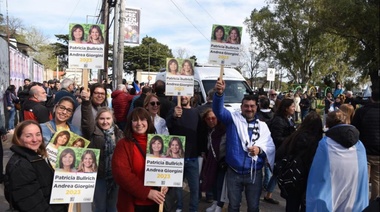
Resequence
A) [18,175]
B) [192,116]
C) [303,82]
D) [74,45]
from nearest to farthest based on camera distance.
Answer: [18,175] → [74,45] → [192,116] → [303,82]

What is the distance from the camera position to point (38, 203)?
109 inches

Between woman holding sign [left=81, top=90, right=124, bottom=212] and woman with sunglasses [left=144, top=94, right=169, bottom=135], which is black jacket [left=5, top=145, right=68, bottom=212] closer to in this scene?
woman holding sign [left=81, top=90, right=124, bottom=212]

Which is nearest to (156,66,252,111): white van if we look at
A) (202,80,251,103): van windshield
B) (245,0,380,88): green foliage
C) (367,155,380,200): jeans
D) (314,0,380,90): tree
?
(202,80,251,103): van windshield

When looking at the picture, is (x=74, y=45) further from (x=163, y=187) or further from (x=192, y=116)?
(x=163, y=187)

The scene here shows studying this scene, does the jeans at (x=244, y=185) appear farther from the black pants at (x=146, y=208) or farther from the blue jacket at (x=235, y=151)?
the black pants at (x=146, y=208)

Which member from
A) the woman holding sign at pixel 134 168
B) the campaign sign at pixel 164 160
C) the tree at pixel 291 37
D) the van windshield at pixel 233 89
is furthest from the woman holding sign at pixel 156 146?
the tree at pixel 291 37

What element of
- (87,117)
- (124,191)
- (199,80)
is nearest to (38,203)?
(124,191)

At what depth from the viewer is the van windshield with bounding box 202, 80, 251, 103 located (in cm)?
1034

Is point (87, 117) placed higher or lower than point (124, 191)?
higher

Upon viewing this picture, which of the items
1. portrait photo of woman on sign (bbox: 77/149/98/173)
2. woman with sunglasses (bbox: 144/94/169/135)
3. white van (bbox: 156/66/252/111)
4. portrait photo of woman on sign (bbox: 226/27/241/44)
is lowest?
portrait photo of woman on sign (bbox: 77/149/98/173)

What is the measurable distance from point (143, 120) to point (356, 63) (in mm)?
21370

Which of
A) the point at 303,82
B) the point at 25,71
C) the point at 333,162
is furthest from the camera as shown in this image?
the point at 303,82

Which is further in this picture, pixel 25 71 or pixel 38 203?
pixel 25 71

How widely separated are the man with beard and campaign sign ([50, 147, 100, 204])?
288 cm
